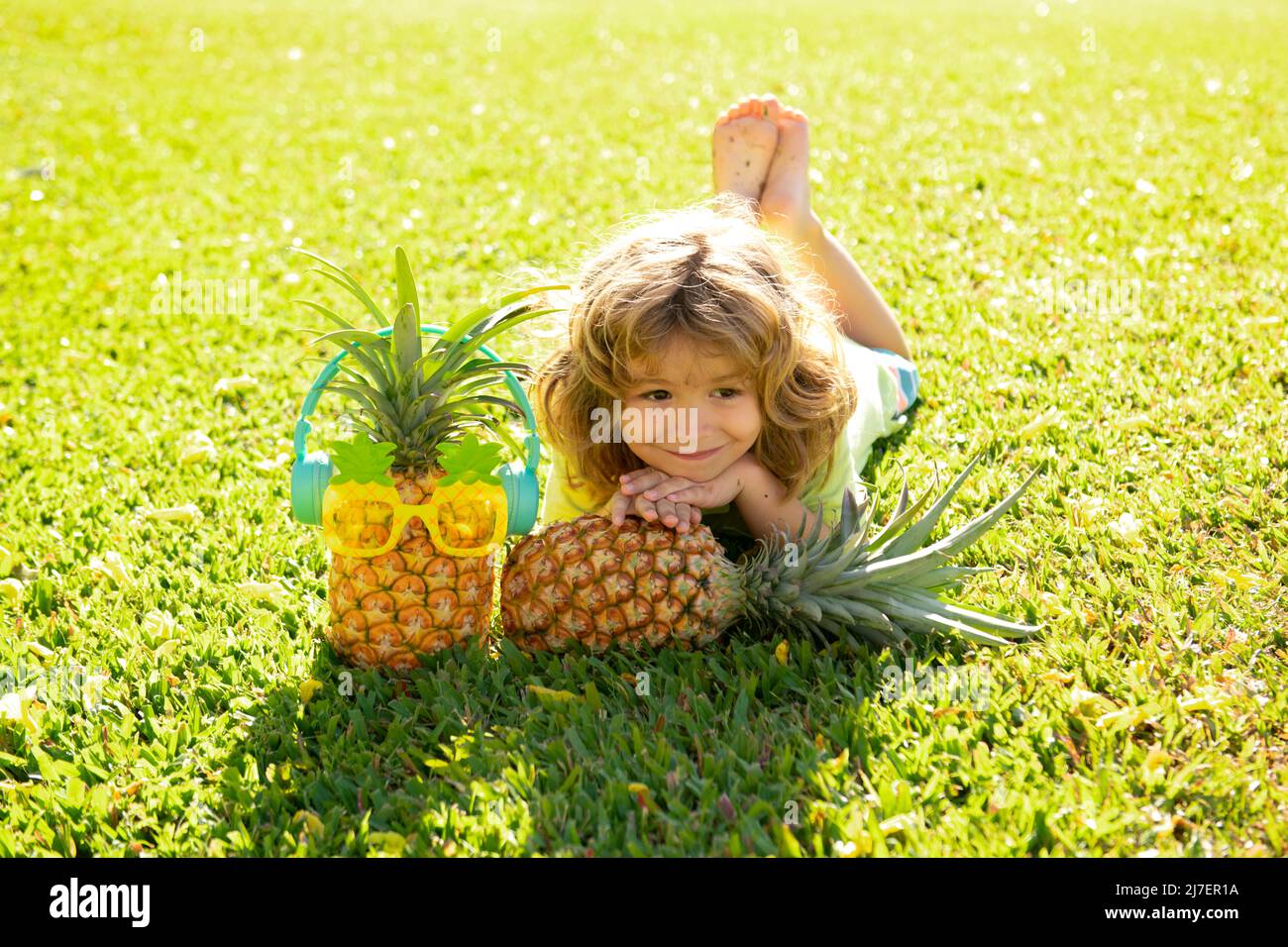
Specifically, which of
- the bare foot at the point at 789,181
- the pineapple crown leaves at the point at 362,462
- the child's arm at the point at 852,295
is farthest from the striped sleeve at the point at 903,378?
the pineapple crown leaves at the point at 362,462

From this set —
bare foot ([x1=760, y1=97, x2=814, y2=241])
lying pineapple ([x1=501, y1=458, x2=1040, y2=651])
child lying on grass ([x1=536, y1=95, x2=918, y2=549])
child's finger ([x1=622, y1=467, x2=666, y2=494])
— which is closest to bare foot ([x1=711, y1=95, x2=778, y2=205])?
bare foot ([x1=760, y1=97, x2=814, y2=241])

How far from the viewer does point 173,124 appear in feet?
33.8

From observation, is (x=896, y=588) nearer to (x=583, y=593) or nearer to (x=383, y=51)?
(x=583, y=593)

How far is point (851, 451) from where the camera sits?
13.6 feet

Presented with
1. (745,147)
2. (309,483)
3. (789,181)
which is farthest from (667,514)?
(745,147)

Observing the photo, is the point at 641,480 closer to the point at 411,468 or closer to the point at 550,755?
the point at 411,468

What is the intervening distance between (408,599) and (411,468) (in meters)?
0.38

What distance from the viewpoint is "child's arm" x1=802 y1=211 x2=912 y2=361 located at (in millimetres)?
4977

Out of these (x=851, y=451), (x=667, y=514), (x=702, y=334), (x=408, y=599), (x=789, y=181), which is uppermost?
(x=789, y=181)

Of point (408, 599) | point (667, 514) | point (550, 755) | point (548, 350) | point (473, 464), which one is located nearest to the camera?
point (550, 755)

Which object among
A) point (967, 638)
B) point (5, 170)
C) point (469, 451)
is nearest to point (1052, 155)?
point (967, 638)

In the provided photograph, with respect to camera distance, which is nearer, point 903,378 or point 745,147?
point 903,378
